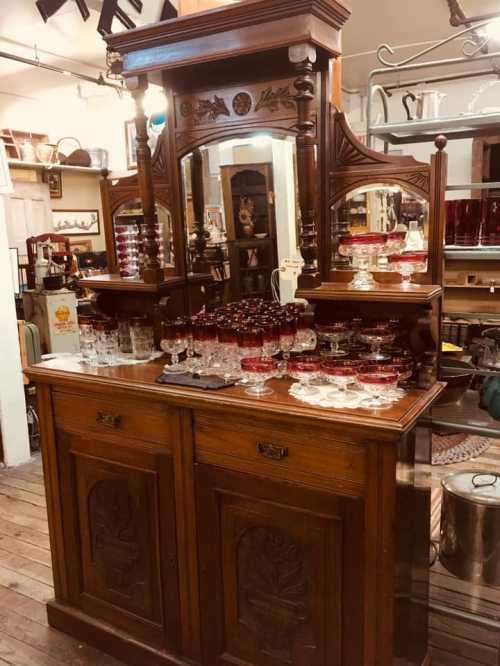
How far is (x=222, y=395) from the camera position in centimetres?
163

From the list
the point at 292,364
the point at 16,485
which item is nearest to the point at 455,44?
the point at 292,364

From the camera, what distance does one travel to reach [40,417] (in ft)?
6.73

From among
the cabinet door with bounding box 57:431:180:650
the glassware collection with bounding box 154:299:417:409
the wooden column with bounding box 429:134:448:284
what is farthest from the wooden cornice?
the cabinet door with bounding box 57:431:180:650

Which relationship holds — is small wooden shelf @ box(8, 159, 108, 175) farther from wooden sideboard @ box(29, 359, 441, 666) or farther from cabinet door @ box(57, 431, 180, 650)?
cabinet door @ box(57, 431, 180, 650)

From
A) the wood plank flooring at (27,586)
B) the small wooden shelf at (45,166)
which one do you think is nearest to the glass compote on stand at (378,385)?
the wood plank flooring at (27,586)

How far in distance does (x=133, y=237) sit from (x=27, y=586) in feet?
4.87

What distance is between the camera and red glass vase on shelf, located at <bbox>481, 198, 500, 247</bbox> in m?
1.88

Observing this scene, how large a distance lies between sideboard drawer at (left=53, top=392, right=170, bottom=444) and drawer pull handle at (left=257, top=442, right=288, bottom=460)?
0.33m

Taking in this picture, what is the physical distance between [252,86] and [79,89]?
477 centimetres

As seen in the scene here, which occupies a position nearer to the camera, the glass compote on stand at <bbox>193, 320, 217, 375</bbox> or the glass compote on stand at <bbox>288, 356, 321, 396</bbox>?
the glass compote on stand at <bbox>288, 356, 321, 396</bbox>

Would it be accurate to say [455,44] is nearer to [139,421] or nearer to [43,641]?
[139,421]

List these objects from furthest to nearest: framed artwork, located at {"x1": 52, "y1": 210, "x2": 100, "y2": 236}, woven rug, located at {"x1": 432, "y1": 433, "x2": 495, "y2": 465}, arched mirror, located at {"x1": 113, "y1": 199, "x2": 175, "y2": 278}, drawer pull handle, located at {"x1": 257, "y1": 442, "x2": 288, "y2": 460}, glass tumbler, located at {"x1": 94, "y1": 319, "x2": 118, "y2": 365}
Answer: framed artwork, located at {"x1": 52, "y1": 210, "x2": 100, "y2": 236}, woven rug, located at {"x1": 432, "y1": 433, "x2": 495, "y2": 465}, arched mirror, located at {"x1": 113, "y1": 199, "x2": 175, "y2": 278}, glass tumbler, located at {"x1": 94, "y1": 319, "x2": 118, "y2": 365}, drawer pull handle, located at {"x1": 257, "y1": 442, "x2": 288, "y2": 460}

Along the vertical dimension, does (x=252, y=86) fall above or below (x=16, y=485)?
above

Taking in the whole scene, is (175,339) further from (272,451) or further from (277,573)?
(277,573)
